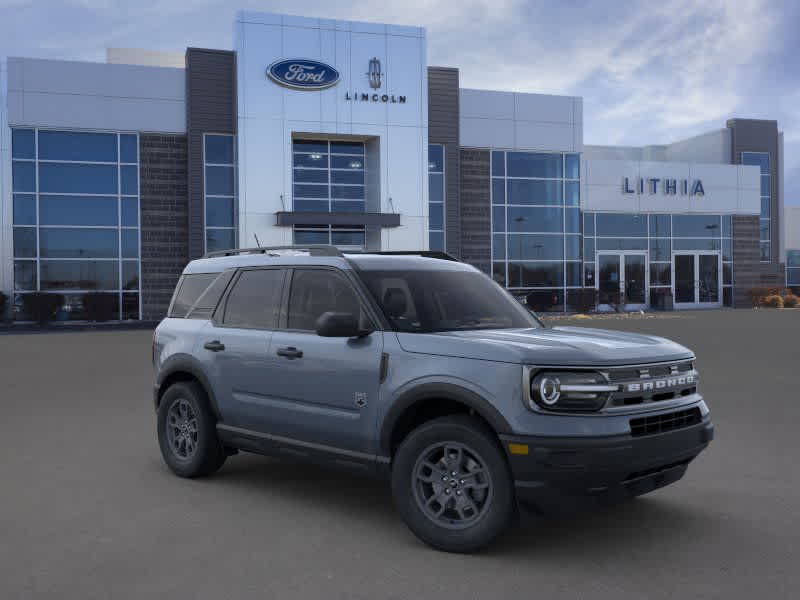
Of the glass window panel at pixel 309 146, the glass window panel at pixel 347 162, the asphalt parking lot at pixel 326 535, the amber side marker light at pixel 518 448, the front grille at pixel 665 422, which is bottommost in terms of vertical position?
the asphalt parking lot at pixel 326 535

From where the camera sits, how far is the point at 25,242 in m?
31.5

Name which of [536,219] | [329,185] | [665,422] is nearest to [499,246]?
[536,219]

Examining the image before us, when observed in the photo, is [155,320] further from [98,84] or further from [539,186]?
[539,186]

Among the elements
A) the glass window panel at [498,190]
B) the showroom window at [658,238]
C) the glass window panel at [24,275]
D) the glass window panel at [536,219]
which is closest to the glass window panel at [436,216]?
the glass window panel at [498,190]

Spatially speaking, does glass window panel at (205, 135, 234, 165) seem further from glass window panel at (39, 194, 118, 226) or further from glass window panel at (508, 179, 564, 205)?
glass window panel at (508, 179, 564, 205)

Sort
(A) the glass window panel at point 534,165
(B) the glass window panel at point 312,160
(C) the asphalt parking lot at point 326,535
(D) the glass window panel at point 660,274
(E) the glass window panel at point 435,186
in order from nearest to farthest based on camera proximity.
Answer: (C) the asphalt parking lot at point 326,535, (B) the glass window panel at point 312,160, (E) the glass window panel at point 435,186, (A) the glass window panel at point 534,165, (D) the glass window panel at point 660,274

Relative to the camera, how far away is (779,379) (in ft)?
43.1

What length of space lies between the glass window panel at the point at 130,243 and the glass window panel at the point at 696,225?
26990mm

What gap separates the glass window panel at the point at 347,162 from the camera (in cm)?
A: 3422

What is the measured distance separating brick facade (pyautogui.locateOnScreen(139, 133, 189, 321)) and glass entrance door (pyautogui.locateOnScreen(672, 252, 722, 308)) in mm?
25520

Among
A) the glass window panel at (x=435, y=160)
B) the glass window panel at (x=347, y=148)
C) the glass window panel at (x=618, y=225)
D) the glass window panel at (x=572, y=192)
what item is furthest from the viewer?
the glass window panel at (x=618, y=225)

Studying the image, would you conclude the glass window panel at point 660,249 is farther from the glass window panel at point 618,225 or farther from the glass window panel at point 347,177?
the glass window panel at point 347,177

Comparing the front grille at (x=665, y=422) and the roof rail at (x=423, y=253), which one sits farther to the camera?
the roof rail at (x=423, y=253)

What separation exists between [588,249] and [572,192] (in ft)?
13.5
